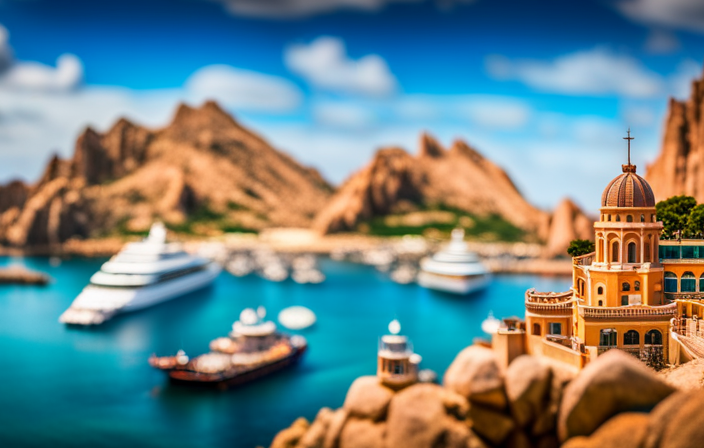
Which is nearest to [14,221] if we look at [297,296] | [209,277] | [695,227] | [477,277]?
[209,277]

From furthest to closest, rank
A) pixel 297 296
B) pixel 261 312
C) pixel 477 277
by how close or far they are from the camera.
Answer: pixel 477 277 → pixel 297 296 → pixel 261 312

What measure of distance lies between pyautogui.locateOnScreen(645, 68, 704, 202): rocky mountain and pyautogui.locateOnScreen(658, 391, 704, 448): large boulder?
71.5m

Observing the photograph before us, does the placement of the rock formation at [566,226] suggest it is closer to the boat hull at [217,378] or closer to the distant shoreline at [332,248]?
the distant shoreline at [332,248]

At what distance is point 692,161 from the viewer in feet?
300

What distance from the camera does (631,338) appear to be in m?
36.0

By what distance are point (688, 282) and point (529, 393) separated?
17.7 m

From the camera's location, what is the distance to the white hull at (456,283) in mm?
104981

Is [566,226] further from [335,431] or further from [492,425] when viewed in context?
[492,425]

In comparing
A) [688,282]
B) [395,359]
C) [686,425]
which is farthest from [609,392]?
[688,282]

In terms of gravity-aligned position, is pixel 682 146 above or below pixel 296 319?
above

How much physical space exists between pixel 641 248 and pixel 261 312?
36145 millimetres

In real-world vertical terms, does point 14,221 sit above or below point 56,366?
above

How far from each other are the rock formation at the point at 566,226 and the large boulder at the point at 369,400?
394 ft

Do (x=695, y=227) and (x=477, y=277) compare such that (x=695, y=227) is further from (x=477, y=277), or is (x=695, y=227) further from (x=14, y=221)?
(x=14, y=221)
